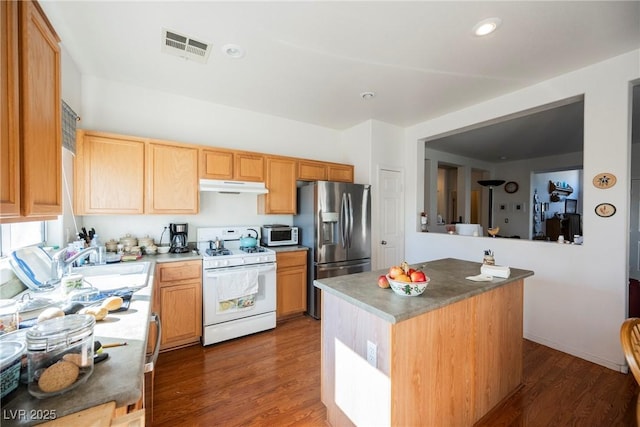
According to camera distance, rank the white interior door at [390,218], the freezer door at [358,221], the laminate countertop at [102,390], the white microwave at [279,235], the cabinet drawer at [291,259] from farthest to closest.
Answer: the white interior door at [390,218], the freezer door at [358,221], the white microwave at [279,235], the cabinet drawer at [291,259], the laminate countertop at [102,390]

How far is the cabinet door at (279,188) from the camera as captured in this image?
3445mm

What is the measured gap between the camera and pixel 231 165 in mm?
3162

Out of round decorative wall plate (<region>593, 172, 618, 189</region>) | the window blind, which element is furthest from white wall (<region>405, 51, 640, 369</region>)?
the window blind

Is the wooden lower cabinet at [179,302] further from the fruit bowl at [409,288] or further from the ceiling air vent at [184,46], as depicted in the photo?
the fruit bowl at [409,288]

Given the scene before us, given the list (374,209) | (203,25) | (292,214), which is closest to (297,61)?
(203,25)

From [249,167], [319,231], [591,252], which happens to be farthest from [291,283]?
[591,252]

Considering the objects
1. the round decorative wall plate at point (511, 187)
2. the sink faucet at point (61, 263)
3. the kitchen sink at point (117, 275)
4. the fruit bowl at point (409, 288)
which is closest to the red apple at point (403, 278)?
the fruit bowl at point (409, 288)

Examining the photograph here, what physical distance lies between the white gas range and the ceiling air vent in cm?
188

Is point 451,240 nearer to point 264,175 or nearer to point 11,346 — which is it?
point 264,175

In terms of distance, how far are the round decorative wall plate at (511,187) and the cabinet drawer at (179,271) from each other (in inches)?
290

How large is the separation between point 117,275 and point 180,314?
0.74m

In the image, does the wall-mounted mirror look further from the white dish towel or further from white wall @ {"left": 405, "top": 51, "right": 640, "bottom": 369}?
the white dish towel

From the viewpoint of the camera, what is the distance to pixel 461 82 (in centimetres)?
277

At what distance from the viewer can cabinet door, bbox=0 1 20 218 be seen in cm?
90
